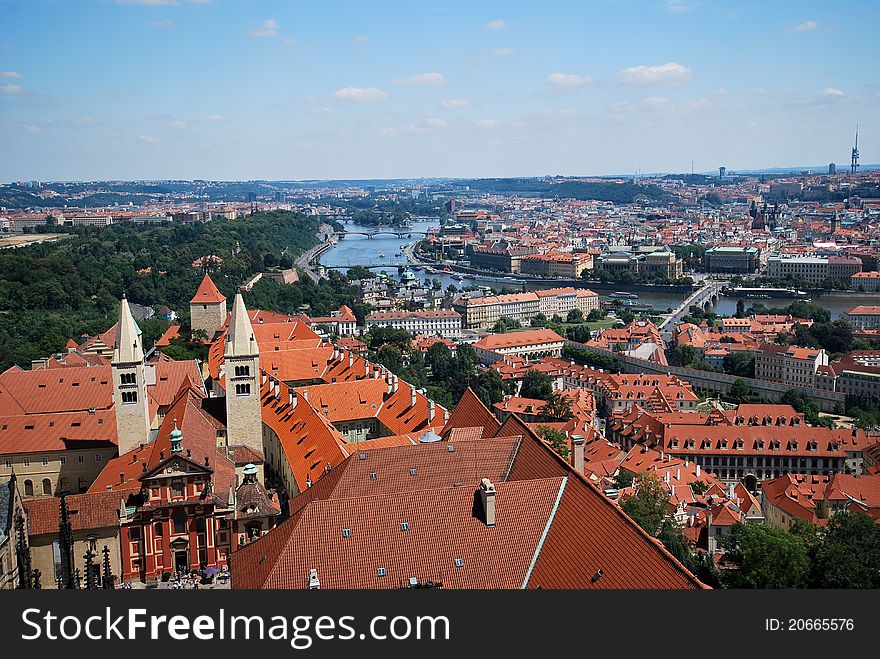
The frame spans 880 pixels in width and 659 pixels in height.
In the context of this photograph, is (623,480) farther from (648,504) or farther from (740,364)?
(740,364)

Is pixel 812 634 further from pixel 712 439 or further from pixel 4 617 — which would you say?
pixel 712 439

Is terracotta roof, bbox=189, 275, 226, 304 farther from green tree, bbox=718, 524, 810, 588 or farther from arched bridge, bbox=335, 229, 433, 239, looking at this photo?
arched bridge, bbox=335, 229, 433, 239

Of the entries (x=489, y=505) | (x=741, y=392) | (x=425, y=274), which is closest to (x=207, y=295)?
(x=741, y=392)

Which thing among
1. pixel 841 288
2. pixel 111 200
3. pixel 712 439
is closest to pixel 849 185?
pixel 841 288

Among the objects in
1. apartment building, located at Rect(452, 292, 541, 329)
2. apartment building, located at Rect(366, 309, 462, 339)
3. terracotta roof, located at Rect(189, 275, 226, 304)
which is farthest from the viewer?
apartment building, located at Rect(452, 292, 541, 329)

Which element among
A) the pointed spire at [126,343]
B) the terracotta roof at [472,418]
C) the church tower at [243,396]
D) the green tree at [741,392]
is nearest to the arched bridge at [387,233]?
the green tree at [741,392]

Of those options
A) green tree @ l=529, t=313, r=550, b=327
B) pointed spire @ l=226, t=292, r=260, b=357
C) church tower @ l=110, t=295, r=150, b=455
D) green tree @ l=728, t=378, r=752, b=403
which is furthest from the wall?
church tower @ l=110, t=295, r=150, b=455
